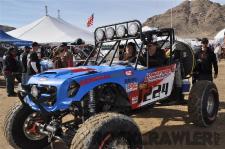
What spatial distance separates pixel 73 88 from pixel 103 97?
758mm

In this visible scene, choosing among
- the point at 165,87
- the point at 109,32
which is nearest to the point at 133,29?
the point at 109,32

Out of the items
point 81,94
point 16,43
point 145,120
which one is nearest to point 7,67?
point 145,120

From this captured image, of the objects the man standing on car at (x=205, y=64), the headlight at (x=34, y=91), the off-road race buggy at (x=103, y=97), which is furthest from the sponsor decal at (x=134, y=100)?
the man standing on car at (x=205, y=64)

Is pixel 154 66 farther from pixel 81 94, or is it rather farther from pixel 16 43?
pixel 16 43

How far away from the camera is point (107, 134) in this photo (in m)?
5.02

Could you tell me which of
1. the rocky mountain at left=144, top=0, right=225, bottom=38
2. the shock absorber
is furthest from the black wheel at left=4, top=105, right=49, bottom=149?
the rocky mountain at left=144, top=0, right=225, bottom=38

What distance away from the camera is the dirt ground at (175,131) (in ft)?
21.6

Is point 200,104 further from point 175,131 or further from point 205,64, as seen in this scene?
point 205,64

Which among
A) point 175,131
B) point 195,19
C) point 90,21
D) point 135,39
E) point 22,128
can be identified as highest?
point 195,19

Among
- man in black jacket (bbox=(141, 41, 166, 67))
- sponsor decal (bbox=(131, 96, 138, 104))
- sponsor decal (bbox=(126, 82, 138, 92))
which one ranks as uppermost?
man in black jacket (bbox=(141, 41, 166, 67))

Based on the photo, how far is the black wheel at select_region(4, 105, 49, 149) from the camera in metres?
6.11

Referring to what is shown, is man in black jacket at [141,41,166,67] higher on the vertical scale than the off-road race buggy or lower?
higher

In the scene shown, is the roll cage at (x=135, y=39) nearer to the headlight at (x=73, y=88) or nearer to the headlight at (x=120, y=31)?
the headlight at (x=120, y=31)

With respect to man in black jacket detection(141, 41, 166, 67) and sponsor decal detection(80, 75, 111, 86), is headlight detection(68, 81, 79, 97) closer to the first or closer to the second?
sponsor decal detection(80, 75, 111, 86)
